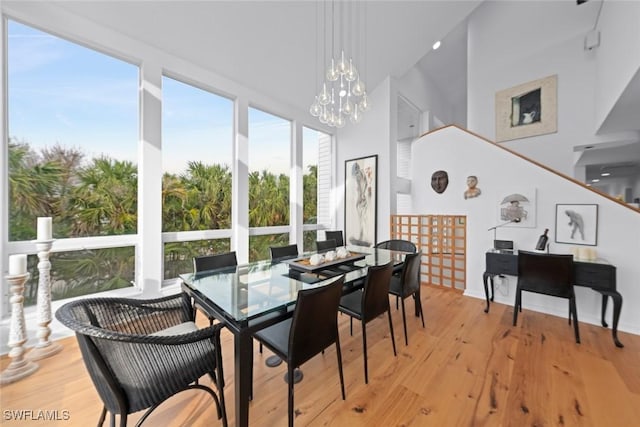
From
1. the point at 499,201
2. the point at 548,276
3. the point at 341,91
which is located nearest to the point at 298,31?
the point at 341,91

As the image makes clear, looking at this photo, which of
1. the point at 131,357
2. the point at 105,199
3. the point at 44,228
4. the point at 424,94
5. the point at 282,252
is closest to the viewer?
the point at 131,357

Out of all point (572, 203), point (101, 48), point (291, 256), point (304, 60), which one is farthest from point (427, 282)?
point (101, 48)

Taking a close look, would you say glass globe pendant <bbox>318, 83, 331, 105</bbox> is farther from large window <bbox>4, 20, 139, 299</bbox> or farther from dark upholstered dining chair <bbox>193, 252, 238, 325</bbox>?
large window <bbox>4, 20, 139, 299</bbox>

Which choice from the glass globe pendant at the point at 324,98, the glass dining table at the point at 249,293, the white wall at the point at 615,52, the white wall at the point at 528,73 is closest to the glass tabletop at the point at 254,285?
the glass dining table at the point at 249,293

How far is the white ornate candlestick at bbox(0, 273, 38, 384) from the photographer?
1.88m

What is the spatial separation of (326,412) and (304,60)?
4341mm

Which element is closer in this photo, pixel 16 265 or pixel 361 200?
pixel 16 265

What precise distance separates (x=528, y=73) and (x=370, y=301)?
19.1ft

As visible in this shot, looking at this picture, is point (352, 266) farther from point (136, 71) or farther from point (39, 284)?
point (136, 71)

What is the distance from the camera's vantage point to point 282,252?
9.84ft

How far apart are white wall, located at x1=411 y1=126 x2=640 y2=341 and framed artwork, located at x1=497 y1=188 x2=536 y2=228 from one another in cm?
5

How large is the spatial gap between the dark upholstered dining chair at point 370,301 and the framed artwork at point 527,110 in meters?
4.95

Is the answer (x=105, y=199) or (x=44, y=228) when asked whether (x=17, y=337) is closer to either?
(x=44, y=228)

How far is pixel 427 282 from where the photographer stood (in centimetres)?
423
